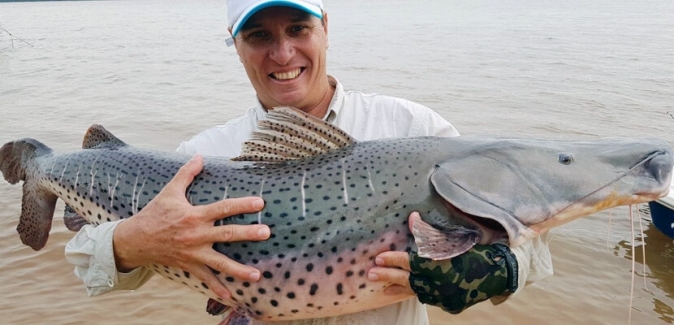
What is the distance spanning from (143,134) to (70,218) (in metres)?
8.46

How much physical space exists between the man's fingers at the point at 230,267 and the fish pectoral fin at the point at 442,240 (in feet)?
2.57

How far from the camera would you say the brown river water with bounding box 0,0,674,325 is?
568cm

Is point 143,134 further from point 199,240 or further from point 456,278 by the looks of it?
point 456,278

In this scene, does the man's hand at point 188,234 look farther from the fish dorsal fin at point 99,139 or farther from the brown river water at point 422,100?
the brown river water at point 422,100

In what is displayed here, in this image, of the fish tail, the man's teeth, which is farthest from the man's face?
the fish tail

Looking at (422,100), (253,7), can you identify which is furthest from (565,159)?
(422,100)

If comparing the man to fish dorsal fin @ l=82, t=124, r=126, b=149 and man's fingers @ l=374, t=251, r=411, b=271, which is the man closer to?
man's fingers @ l=374, t=251, r=411, b=271

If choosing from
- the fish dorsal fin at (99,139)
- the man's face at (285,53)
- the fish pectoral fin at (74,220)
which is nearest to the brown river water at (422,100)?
the man's face at (285,53)

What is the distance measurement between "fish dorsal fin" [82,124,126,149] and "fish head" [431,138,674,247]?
2.05 m

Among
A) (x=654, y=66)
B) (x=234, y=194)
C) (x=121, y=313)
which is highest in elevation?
(x=234, y=194)

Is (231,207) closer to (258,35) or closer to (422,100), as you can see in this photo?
(258,35)

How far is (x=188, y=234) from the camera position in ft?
8.00

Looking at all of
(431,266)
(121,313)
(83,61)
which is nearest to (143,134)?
(121,313)

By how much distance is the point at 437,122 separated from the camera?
10.0ft
